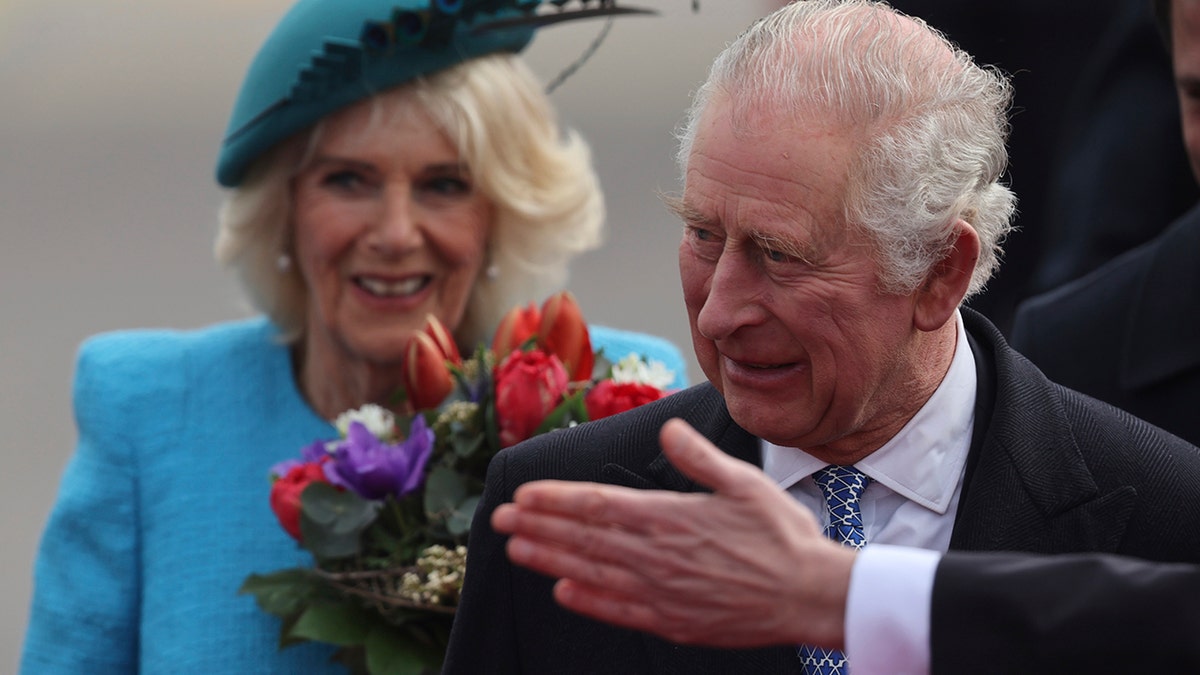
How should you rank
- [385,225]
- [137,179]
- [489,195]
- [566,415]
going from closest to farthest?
[566,415]
[385,225]
[489,195]
[137,179]

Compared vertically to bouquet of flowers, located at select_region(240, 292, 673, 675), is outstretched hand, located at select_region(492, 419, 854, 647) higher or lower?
higher

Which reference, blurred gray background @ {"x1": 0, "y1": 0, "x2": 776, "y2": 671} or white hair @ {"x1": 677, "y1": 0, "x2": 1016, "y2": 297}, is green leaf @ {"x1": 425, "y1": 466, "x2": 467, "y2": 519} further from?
blurred gray background @ {"x1": 0, "y1": 0, "x2": 776, "y2": 671}

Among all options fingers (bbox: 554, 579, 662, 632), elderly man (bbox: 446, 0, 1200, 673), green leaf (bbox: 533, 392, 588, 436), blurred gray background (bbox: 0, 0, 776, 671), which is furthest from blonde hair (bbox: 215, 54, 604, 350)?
fingers (bbox: 554, 579, 662, 632)

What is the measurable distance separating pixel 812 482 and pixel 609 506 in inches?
28.8

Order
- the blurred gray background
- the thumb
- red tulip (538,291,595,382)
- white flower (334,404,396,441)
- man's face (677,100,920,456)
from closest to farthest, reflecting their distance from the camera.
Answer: the thumb, man's face (677,100,920,456), white flower (334,404,396,441), red tulip (538,291,595,382), the blurred gray background

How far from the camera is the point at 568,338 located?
3.06 meters

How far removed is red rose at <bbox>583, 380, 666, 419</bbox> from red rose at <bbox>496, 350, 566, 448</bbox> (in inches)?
2.8

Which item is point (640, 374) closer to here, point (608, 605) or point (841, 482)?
point (841, 482)

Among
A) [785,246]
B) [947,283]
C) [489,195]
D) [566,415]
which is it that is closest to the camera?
[785,246]

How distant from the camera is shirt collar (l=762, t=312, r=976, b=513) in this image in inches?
90.7

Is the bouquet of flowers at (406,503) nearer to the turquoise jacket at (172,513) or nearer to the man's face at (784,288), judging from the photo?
the turquoise jacket at (172,513)

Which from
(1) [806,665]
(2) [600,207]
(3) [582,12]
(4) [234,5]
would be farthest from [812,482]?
(4) [234,5]

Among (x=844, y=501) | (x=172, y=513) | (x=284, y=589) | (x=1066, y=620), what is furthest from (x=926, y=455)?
(x=172, y=513)

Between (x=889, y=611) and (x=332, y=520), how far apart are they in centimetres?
127
